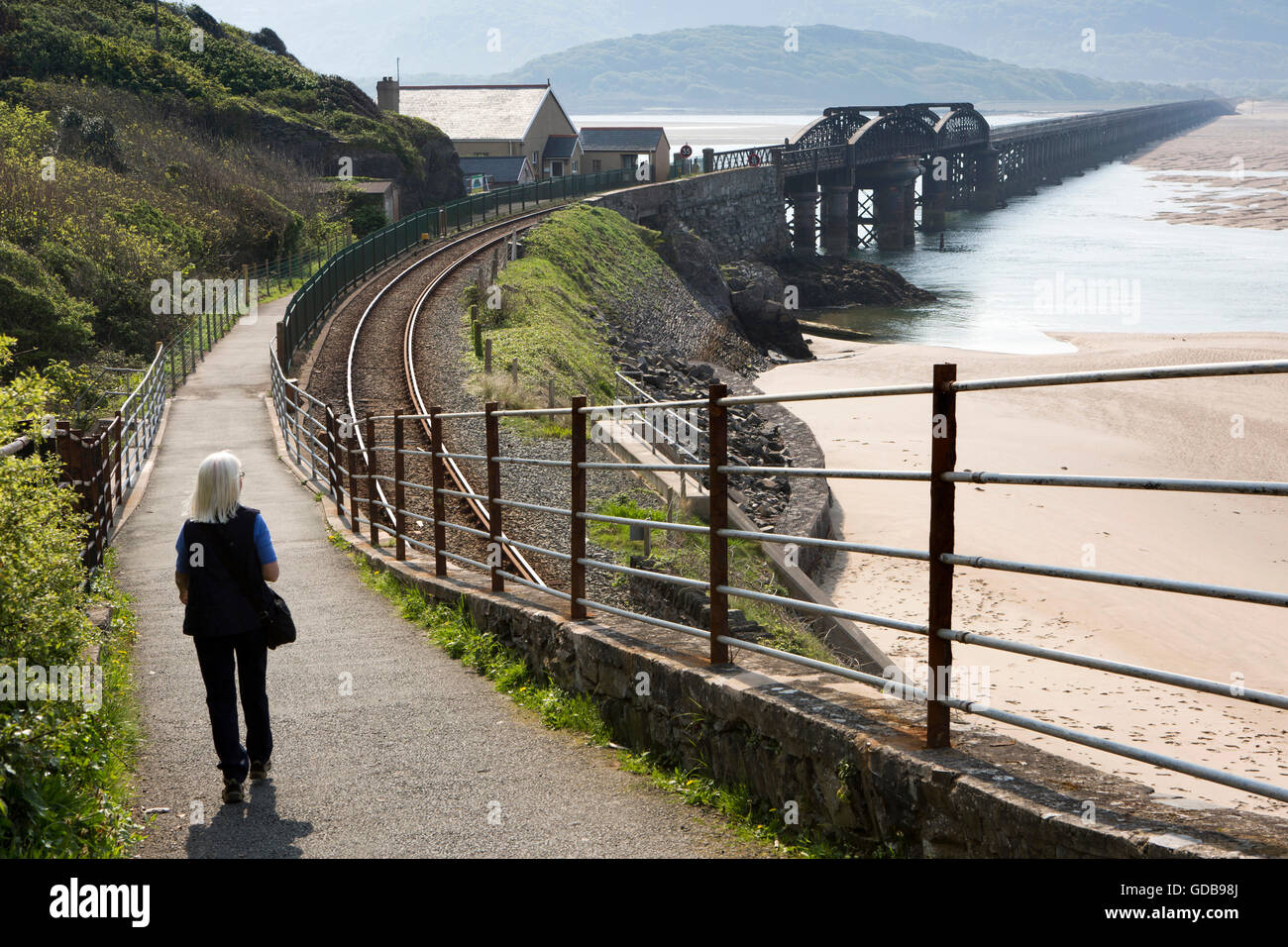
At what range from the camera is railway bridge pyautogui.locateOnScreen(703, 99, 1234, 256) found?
85125 mm

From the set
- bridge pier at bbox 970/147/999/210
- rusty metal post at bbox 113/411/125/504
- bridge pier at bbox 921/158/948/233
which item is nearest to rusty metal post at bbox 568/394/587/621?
rusty metal post at bbox 113/411/125/504

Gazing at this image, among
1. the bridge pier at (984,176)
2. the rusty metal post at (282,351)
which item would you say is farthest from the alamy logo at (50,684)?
the bridge pier at (984,176)

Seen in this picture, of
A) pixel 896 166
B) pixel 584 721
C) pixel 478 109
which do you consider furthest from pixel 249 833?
pixel 896 166

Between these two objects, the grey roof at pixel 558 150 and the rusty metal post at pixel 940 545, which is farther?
the grey roof at pixel 558 150

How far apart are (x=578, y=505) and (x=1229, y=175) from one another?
146 meters

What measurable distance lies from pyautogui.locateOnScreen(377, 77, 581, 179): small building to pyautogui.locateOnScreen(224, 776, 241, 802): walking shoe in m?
67.5

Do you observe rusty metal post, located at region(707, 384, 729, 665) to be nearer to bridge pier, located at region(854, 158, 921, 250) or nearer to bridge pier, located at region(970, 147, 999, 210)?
bridge pier, located at region(854, 158, 921, 250)

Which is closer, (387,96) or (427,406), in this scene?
(427,406)

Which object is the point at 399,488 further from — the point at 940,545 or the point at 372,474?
the point at 940,545

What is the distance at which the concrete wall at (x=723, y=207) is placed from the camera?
5863 centimetres

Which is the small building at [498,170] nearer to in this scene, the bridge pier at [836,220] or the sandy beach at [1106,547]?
the bridge pier at [836,220]
